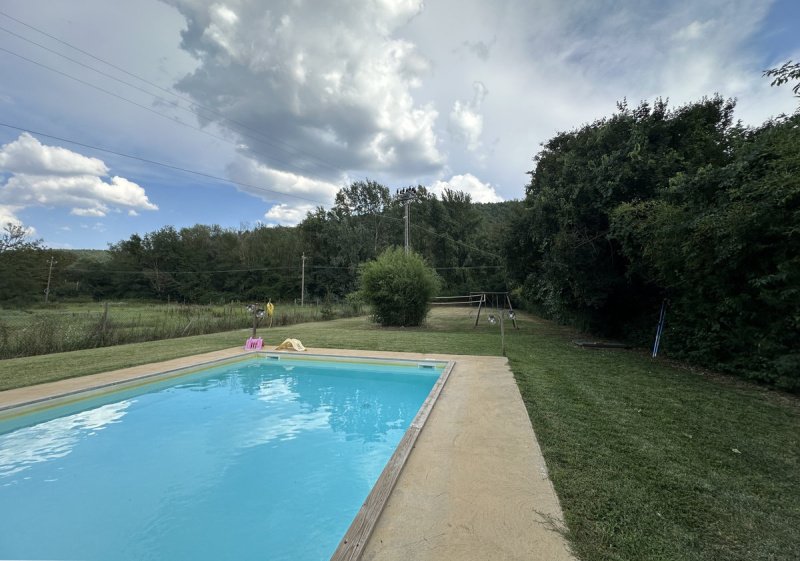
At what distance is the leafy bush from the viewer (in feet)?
44.8

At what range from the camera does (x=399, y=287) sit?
44.8ft

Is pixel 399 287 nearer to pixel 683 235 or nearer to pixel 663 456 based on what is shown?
pixel 683 235

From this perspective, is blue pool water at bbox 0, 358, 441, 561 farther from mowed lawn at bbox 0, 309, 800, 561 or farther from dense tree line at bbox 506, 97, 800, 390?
dense tree line at bbox 506, 97, 800, 390

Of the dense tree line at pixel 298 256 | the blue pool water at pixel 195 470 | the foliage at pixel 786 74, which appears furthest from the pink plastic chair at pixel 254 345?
the dense tree line at pixel 298 256

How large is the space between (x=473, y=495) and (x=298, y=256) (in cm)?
3636

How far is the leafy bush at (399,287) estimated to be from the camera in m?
13.6

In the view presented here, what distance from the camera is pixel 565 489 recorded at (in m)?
2.50

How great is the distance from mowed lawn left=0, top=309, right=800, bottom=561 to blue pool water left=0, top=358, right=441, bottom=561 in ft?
5.76

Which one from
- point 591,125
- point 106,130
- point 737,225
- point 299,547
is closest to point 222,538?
point 299,547

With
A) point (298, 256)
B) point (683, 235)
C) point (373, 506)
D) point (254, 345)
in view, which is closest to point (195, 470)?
point (373, 506)

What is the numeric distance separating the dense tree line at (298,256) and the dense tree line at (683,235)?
2250 cm

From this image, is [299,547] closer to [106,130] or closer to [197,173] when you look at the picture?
[106,130]

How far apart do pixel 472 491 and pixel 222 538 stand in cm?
189

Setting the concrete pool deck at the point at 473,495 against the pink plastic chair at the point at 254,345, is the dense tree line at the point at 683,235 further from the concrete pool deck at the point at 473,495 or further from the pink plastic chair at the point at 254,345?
the pink plastic chair at the point at 254,345
